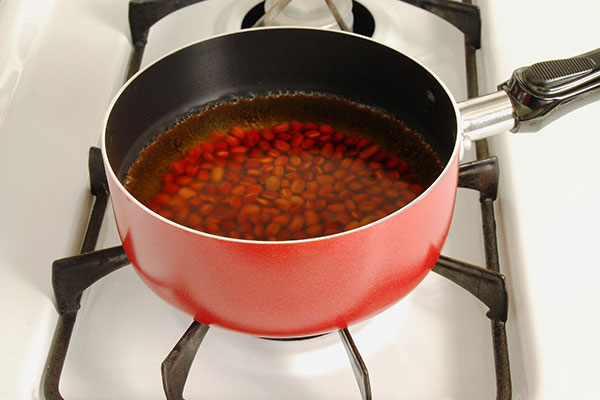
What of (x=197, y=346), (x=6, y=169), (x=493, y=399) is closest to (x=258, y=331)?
(x=197, y=346)

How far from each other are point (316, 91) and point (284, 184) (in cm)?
13

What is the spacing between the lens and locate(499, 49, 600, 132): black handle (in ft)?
1.64

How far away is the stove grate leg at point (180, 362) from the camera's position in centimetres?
45

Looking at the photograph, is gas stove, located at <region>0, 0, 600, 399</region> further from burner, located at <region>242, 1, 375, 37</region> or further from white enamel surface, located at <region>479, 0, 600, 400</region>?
burner, located at <region>242, 1, 375, 37</region>

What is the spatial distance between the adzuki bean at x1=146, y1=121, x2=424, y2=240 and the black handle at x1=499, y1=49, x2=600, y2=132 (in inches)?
3.9

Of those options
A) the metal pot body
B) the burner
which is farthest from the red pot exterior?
the burner

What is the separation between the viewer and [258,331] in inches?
17.9

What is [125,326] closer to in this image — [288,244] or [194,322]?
[194,322]

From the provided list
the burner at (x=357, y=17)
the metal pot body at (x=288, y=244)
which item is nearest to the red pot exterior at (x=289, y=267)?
the metal pot body at (x=288, y=244)

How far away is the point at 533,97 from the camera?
0.50 metres

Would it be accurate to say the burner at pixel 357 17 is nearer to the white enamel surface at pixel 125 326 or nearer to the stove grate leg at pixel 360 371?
the white enamel surface at pixel 125 326

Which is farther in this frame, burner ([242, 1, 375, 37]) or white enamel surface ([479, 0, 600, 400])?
burner ([242, 1, 375, 37])

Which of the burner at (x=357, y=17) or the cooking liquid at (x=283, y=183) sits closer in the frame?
the cooking liquid at (x=283, y=183)

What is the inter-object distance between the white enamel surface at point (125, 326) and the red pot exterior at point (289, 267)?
Result: 0.06m
